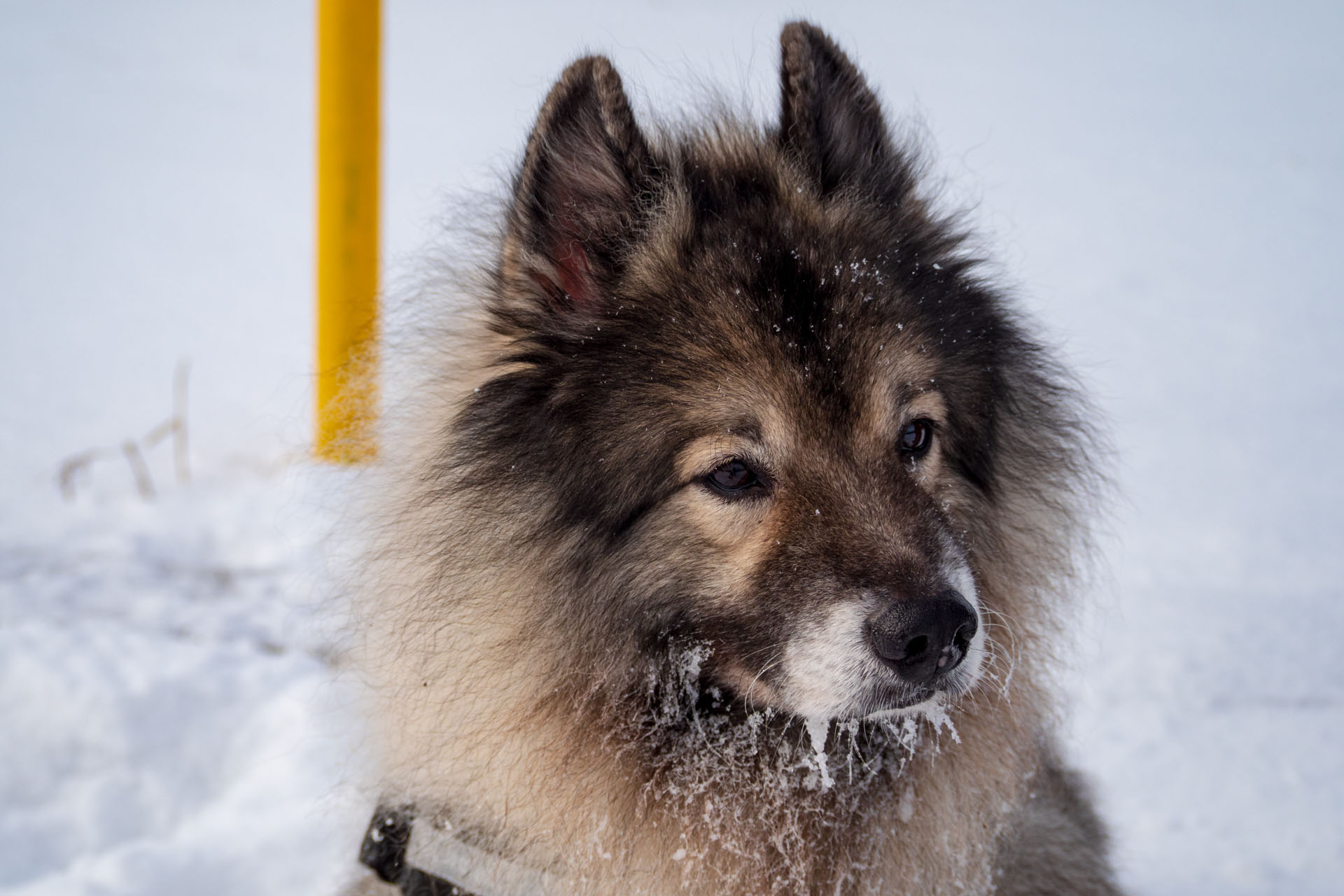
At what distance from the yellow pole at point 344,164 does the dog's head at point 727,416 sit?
228cm

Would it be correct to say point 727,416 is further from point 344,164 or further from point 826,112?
point 344,164

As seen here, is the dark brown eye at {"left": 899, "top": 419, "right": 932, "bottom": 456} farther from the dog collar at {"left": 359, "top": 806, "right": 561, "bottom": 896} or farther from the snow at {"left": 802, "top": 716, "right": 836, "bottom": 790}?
the dog collar at {"left": 359, "top": 806, "right": 561, "bottom": 896}

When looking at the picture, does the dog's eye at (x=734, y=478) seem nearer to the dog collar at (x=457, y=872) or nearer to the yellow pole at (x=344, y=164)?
the dog collar at (x=457, y=872)

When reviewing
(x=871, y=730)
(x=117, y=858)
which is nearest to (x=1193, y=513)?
(x=871, y=730)

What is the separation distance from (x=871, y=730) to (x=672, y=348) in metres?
0.89

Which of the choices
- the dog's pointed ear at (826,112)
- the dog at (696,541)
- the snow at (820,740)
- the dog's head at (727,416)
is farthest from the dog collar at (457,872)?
the dog's pointed ear at (826,112)

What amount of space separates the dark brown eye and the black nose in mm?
415

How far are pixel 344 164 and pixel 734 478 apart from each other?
3.21 meters

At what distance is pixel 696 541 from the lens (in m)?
1.97

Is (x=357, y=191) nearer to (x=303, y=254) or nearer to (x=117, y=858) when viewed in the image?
(x=117, y=858)

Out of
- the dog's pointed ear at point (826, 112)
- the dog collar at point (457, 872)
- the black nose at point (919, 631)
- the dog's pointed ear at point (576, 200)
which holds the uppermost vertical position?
the dog's pointed ear at point (826, 112)

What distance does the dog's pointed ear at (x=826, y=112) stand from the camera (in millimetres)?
2215

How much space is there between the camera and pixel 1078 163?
31.7 feet

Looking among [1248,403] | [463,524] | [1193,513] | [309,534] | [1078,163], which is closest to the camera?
[463,524]
